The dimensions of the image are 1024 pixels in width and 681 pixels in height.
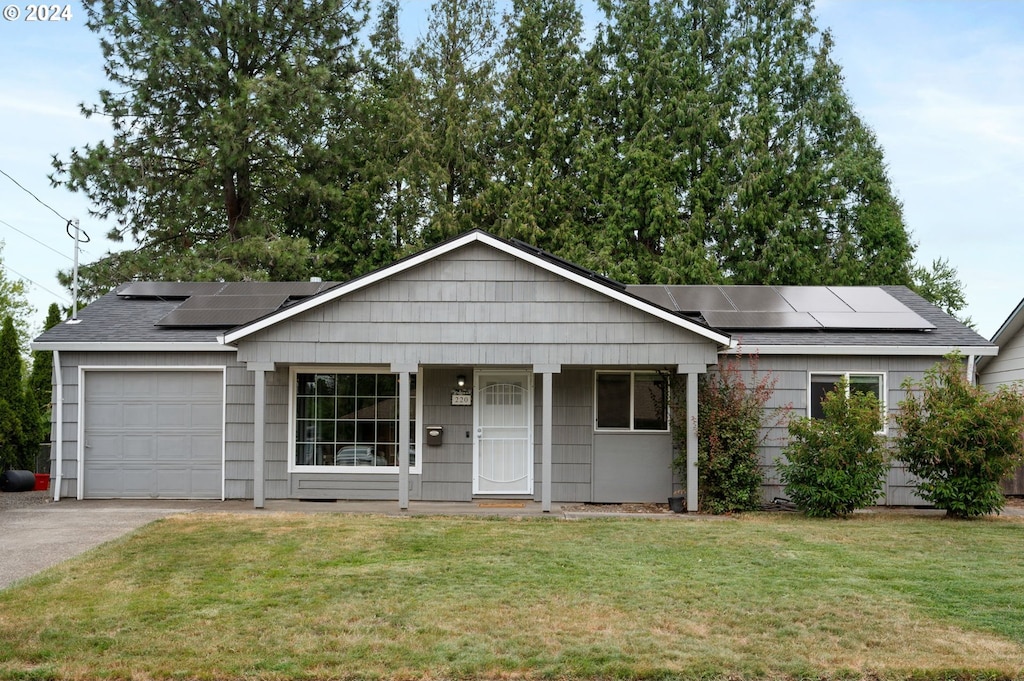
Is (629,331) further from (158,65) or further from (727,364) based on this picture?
(158,65)

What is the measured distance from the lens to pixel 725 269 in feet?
86.3

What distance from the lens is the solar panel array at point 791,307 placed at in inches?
580

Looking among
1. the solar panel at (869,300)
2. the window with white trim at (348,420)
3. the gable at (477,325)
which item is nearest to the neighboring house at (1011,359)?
the solar panel at (869,300)

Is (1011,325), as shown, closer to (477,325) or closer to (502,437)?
(502,437)

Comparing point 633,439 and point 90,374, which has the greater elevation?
point 90,374

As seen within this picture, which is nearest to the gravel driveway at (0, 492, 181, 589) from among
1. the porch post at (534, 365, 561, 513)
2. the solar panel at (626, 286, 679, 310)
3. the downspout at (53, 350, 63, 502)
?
the downspout at (53, 350, 63, 502)

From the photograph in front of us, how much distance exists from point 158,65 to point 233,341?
47.8ft

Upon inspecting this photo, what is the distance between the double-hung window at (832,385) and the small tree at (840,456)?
126cm

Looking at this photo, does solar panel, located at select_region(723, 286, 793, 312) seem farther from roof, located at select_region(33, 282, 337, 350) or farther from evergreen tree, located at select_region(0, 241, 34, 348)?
evergreen tree, located at select_region(0, 241, 34, 348)

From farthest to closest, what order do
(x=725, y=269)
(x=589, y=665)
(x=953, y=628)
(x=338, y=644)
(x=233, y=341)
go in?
(x=725, y=269)
(x=233, y=341)
(x=953, y=628)
(x=338, y=644)
(x=589, y=665)

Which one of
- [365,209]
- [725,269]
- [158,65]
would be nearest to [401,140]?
[365,209]

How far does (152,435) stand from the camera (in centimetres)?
1446

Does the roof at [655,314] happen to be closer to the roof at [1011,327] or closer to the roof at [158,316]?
the roof at [158,316]

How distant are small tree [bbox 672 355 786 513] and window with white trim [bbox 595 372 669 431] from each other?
78 centimetres
